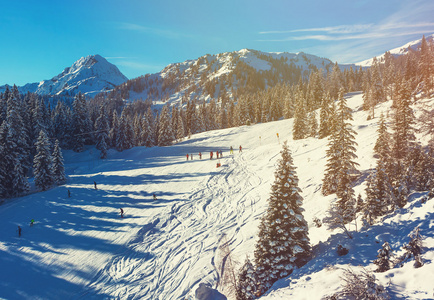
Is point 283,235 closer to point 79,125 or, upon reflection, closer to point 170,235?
point 170,235

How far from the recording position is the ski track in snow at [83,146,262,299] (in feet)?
49.1

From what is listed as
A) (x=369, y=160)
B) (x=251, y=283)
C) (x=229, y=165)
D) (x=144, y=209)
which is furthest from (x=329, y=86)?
(x=251, y=283)

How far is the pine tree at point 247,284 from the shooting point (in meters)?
11.0

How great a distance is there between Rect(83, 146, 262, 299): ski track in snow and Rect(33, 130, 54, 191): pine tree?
943 inches

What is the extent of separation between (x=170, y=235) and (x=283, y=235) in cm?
1192

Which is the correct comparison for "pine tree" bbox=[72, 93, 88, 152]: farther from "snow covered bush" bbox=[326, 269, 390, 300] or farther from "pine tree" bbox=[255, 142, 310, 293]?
"snow covered bush" bbox=[326, 269, 390, 300]

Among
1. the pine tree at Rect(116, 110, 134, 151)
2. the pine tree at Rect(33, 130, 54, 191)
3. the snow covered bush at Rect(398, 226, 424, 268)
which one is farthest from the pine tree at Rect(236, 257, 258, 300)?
the pine tree at Rect(116, 110, 134, 151)

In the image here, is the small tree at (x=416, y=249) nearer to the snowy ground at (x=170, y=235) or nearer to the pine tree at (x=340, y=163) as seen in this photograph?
the snowy ground at (x=170, y=235)

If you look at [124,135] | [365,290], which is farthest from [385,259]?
[124,135]

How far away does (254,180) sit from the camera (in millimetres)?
30266

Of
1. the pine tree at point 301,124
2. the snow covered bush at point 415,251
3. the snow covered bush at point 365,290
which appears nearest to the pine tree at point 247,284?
the snow covered bush at point 365,290

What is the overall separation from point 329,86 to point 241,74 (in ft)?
389

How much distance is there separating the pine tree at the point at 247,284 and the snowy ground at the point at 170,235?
45.3 inches

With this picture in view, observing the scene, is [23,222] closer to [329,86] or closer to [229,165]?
[229,165]
